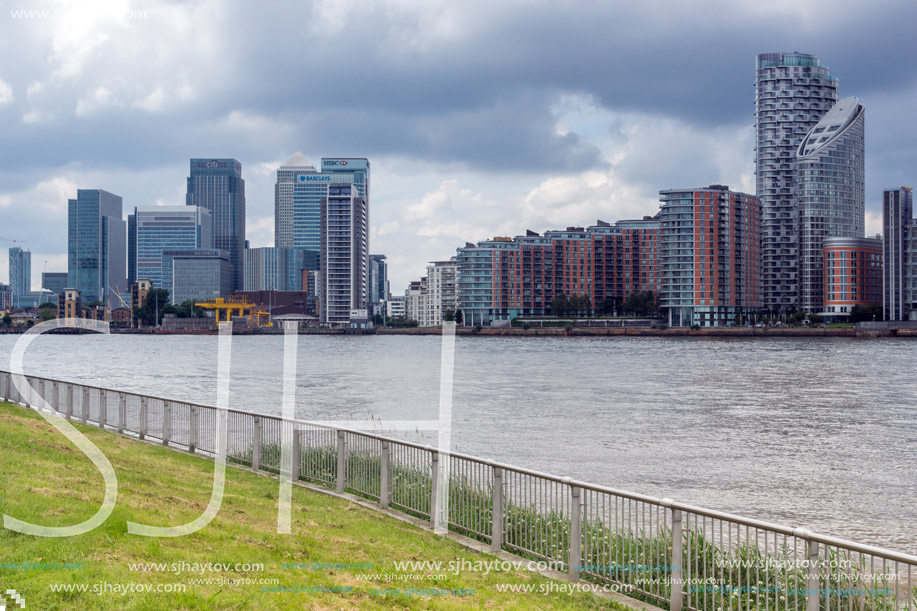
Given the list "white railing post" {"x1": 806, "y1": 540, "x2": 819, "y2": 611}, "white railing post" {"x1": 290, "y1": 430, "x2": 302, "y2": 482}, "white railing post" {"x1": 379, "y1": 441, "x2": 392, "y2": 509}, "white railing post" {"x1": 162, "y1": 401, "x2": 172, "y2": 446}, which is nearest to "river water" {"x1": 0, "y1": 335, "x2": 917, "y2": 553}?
"white railing post" {"x1": 379, "y1": 441, "x2": 392, "y2": 509}

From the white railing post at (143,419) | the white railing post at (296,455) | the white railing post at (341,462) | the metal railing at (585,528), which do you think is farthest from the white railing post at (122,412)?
the white railing post at (341,462)

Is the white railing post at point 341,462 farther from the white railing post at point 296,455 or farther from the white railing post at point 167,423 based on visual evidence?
the white railing post at point 167,423

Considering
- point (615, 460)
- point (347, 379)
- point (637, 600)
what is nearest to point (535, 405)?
point (615, 460)

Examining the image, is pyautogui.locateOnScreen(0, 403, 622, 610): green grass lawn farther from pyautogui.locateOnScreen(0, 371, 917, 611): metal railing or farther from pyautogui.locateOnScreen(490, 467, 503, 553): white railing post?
pyautogui.locateOnScreen(0, 371, 917, 611): metal railing

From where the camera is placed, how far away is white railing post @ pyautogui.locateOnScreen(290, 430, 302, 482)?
54.2 ft

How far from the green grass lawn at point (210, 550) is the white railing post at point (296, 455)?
1563mm

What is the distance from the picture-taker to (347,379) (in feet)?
224

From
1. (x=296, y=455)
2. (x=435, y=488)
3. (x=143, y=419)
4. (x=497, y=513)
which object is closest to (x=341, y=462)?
(x=296, y=455)

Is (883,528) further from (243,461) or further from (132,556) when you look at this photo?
(132,556)

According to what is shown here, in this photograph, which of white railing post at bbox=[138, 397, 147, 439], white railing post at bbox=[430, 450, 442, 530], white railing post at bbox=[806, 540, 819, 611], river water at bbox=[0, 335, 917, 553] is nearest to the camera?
white railing post at bbox=[806, 540, 819, 611]

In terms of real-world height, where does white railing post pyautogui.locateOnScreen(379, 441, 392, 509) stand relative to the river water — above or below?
above

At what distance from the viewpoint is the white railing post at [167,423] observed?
2062cm

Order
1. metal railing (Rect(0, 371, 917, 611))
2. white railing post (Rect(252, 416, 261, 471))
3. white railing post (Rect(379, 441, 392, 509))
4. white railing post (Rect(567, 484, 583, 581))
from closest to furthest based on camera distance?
metal railing (Rect(0, 371, 917, 611)) < white railing post (Rect(567, 484, 583, 581)) < white railing post (Rect(379, 441, 392, 509)) < white railing post (Rect(252, 416, 261, 471))

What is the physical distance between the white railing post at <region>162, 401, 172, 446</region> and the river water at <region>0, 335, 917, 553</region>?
1086 centimetres
